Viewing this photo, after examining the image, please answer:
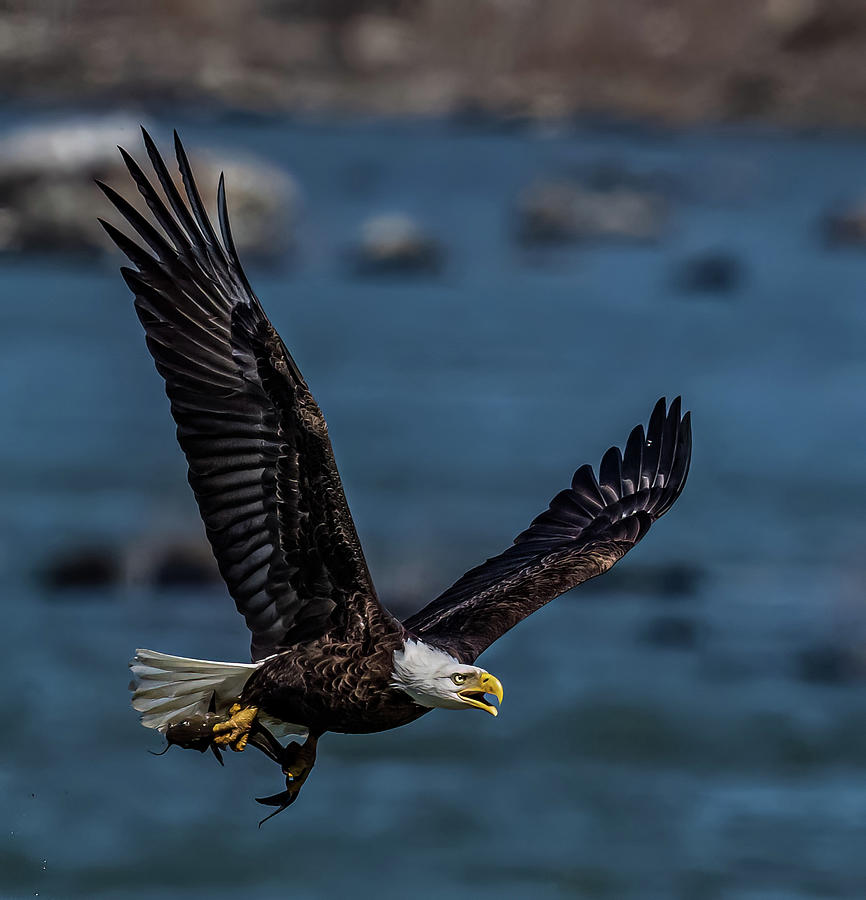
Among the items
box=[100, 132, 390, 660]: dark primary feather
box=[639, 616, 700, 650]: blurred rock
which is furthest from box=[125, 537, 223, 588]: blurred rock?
box=[100, 132, 390, 660]: dark primary feather

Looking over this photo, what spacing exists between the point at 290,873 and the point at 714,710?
504 centimetres

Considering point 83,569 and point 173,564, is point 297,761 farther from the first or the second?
point 83,569

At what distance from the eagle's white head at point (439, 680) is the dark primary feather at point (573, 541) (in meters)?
0.54

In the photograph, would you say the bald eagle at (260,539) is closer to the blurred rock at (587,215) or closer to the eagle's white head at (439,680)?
the eagle's white head at (439,680)

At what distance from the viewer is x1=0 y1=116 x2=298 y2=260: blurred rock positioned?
32594mm

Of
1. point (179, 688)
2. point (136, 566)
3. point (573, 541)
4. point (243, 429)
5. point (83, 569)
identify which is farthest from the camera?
point (83, 569)

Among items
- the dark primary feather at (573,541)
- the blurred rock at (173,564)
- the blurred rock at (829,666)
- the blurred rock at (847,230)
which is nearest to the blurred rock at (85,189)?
the blurred rock at (173,564)

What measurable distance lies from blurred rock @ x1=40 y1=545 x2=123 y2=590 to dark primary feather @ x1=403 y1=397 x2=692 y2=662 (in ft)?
44.5

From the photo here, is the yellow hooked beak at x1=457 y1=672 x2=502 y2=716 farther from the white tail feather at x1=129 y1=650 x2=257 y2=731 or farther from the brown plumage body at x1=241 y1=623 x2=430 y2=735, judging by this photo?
the white tail feather at x1=129 y1=650 x2=257 y2=731

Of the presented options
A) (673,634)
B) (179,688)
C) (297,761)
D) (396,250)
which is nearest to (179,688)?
(179,688)

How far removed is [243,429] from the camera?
752 centimetres

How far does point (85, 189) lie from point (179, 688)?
83.2 feet

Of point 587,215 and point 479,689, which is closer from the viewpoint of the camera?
point 479,689

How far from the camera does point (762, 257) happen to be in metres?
38.2
